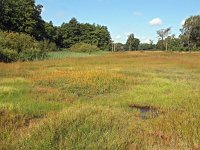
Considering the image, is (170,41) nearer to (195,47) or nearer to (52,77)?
(195,47)

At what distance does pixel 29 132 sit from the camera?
843 centimetres

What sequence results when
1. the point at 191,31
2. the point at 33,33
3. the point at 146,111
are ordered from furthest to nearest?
the point at 191,31 < the point at 33,33 < the point at 146,111

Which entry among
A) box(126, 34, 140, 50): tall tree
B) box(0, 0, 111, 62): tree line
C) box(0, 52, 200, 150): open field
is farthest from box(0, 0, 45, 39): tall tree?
box(126, 34, 140, 50): tall tree

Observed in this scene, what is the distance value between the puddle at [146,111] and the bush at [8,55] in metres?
32.1

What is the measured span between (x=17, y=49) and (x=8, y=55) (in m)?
5.90

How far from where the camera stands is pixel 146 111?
1327cm

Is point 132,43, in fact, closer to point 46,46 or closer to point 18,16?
point 18,16

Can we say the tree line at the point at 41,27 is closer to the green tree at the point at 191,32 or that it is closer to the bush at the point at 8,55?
the green tree at the point at 191,32

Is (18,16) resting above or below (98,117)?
above

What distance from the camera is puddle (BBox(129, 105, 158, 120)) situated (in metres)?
11.9

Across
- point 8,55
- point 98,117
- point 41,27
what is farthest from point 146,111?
point 41,27

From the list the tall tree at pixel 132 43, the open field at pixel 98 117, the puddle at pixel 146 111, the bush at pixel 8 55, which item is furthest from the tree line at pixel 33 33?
the puddle at pixel 146 111

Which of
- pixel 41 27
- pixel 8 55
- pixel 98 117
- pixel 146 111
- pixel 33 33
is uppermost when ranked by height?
pixel 41 27

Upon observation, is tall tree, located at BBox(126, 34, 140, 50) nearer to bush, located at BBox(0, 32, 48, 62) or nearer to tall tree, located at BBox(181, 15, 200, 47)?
tall tree, located at BBox(181, 15, 200, 47)
